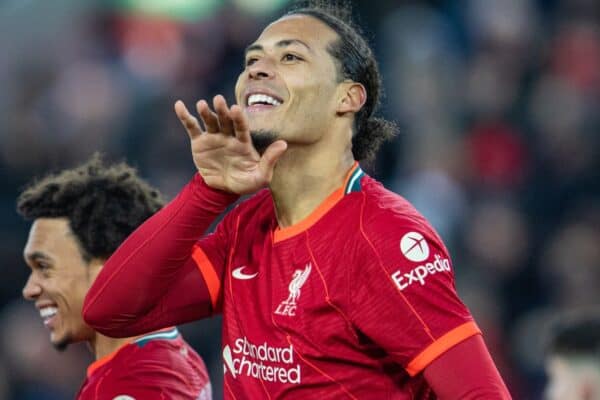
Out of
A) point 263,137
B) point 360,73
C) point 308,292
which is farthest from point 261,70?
point 308,292

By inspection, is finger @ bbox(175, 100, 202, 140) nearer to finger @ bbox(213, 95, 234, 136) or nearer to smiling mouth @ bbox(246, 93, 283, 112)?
finger @ bbox(213, 95, 234, 136)

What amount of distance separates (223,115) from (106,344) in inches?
50.1

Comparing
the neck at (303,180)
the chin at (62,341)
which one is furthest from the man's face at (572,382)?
the chin at (62,341)

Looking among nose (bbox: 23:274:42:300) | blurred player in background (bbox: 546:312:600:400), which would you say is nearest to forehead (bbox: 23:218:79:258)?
nose (bbox: 23:274:42:300)

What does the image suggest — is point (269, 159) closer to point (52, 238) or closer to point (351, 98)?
point (351, 98)

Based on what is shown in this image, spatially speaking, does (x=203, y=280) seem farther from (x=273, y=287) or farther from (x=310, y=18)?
(x=310, y=18)

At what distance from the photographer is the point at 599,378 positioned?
4230 millimetres

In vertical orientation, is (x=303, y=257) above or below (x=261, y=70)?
below

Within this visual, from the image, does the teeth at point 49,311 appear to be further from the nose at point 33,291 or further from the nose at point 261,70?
the nose at point 261,70

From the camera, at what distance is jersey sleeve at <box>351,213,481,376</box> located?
3.08 meters

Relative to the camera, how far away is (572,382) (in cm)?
427

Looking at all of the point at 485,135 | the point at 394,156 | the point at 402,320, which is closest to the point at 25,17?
the point at 394,156

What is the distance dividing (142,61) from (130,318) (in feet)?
18.3

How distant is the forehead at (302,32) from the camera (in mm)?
3596
